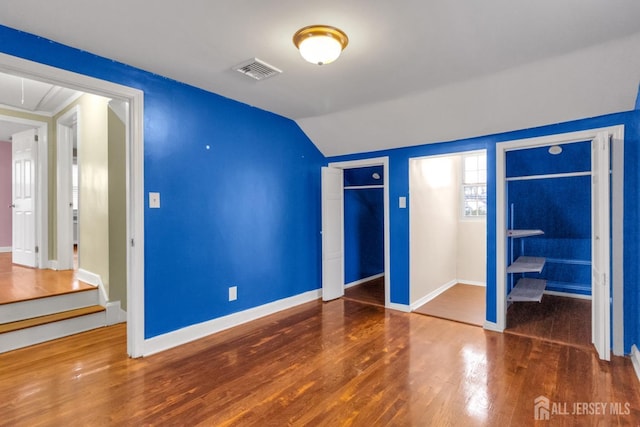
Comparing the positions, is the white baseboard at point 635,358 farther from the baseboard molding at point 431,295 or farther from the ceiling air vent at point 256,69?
the ceiling air vent at point 256,69

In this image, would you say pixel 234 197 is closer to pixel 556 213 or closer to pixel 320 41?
pixel 320 41

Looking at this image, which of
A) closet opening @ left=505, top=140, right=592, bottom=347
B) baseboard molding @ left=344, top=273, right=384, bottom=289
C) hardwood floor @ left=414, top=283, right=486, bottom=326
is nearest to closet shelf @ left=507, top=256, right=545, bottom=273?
closet opening @ left=505, top=140, right=592, bottom=347

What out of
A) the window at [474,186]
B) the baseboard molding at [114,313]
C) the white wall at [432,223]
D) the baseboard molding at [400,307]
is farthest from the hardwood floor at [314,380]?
the window at [474,186]

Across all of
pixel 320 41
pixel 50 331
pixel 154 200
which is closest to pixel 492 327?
pixel 320 41

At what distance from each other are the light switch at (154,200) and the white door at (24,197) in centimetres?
342

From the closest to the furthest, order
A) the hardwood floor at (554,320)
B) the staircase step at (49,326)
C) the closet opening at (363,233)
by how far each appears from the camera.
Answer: the staircase step at (49,326)
the hardwood floor at (554,320)
the closet opening at (363,233)

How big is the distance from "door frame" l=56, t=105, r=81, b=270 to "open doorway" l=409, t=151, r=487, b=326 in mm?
4918

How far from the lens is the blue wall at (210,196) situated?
2.86 metres

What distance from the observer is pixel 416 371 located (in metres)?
2.54

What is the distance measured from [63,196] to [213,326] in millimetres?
3385

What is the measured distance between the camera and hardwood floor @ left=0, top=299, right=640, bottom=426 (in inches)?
78.4

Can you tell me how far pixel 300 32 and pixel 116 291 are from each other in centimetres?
327

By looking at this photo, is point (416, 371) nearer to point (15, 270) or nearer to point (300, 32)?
point (300, 32)

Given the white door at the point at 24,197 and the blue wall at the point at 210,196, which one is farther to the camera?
the white door at the point at 24,197
